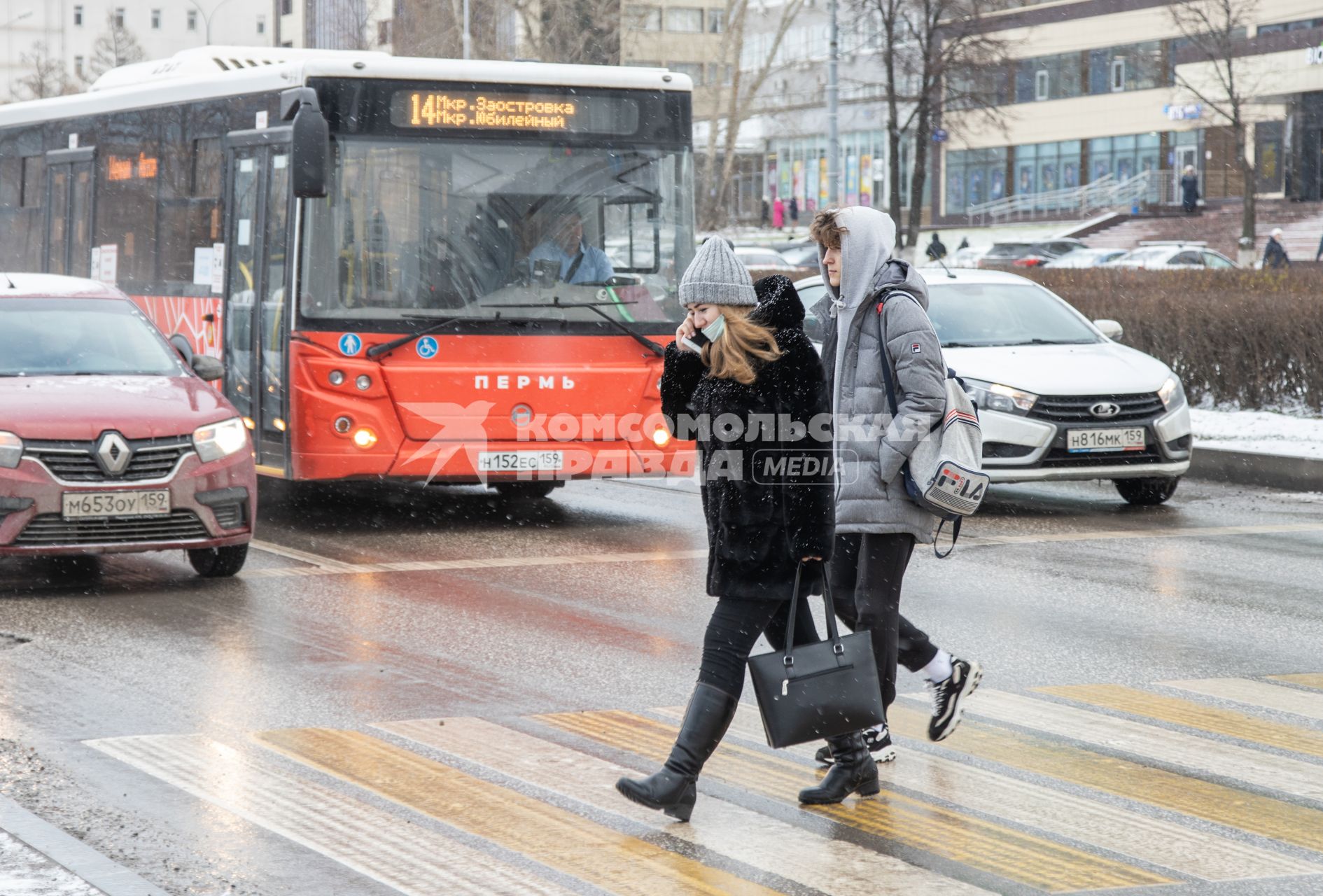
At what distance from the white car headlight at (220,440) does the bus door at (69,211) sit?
648 centimetres

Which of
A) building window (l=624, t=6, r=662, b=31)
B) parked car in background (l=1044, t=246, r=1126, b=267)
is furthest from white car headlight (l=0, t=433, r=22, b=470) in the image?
building window (l=624, t=6, r=662, b=31)

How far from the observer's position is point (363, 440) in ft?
40.5

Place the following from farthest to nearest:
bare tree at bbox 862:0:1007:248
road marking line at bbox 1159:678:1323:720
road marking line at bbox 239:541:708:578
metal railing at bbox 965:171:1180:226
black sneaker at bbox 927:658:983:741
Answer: metal railing at bbox 965:171:1180:226 → bare tree at bbox 862:0:1007:248 → road marking line at bbox 239:541:708:578 → road marking line at bbox 1159:678:1323:720 → black sneaker at bbox 927:658:983:741

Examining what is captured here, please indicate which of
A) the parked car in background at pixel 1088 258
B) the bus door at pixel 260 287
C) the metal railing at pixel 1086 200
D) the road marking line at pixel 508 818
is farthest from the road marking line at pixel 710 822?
the metal railing at pixel 1086 200

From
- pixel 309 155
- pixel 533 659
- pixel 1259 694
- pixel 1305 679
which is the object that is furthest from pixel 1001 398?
pixel 533 659

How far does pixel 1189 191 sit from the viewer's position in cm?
6219

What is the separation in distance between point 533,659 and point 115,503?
284 cm

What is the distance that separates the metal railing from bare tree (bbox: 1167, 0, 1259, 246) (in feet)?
12.1

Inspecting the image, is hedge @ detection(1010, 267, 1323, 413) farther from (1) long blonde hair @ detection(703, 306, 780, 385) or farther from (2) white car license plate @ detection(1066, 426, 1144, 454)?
(1) long blonde hair @ detection(703, 306, 780, 385)

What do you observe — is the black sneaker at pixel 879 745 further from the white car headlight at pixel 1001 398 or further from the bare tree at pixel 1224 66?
the bare tree at pixel 1224 66

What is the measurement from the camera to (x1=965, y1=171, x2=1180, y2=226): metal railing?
70312 millimetres

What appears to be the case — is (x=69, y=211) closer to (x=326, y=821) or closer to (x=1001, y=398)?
(x=1001, y=398)

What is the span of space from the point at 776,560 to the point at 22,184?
1415 centimetres

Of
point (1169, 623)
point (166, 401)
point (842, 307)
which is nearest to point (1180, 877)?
point (842, 307)
